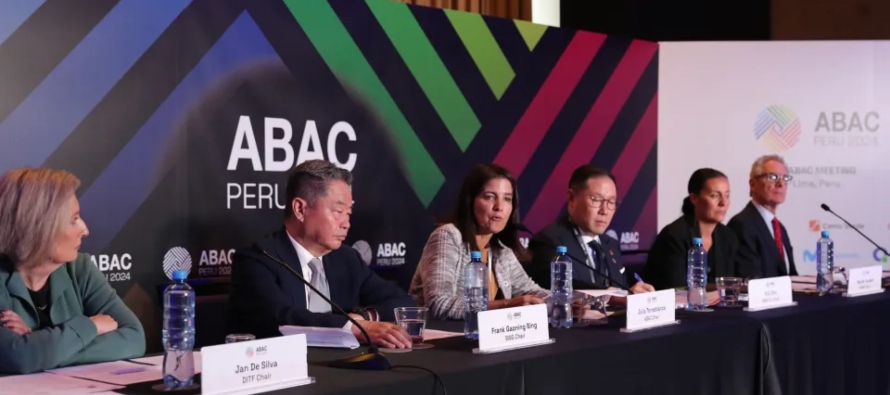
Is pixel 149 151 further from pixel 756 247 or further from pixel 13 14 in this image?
pixel 756 247

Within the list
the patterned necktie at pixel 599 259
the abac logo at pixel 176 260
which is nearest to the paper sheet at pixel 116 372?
the abac logo at pixel 176 260

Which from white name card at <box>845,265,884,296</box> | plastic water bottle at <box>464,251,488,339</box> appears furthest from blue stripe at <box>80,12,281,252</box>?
white name card at <box>845,265,884,296</box>

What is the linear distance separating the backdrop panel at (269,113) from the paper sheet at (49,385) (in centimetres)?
170

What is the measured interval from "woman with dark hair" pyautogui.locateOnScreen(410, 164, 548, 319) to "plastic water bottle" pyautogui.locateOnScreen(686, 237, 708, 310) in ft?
1.60

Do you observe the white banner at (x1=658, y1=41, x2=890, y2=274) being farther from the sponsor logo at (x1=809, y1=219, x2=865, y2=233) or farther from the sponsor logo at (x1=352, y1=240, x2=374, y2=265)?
the sponsor logo at (x1=352, y1=240, x2=374, y2=265)

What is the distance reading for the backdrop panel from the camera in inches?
144

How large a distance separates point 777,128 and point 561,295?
363 centimetres

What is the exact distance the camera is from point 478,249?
134 inches

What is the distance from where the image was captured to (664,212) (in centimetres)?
607

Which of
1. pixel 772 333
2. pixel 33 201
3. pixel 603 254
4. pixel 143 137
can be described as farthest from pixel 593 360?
pixel 143 137

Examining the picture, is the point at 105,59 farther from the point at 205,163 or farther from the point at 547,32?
the point at 547,32

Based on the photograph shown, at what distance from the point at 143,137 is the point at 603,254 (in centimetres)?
177

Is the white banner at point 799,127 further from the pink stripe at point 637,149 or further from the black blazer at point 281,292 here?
the black blazer at point 281,292

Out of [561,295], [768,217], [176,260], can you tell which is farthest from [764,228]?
[176,260]
